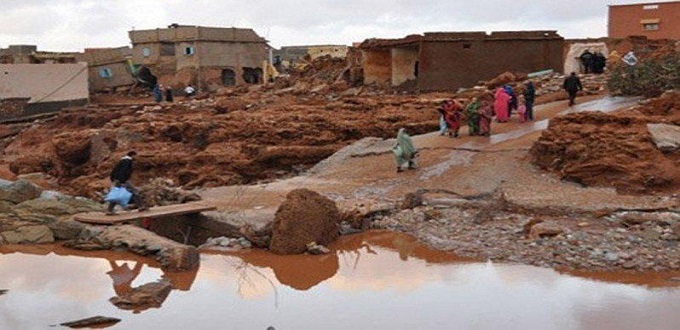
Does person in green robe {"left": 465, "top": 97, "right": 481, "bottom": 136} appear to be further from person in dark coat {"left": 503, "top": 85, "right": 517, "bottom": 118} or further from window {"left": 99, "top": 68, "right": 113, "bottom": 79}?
window {"left": 99, "top": 68, "right": 113, "bottom": 79}

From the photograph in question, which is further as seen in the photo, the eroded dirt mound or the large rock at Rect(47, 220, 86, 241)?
the eroded dirt mound

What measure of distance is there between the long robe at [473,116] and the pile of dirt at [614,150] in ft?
7.91

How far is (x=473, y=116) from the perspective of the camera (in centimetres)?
1805

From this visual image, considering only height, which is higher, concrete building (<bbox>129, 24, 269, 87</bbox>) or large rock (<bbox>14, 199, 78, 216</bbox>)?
concrete building (<bbox>129, 24, 269, 87</bbox>)

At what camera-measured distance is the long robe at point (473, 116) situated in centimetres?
1795

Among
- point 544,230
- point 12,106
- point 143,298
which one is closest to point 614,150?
point 544,230

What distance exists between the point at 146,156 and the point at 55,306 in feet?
32.8

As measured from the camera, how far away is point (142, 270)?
11484 mm

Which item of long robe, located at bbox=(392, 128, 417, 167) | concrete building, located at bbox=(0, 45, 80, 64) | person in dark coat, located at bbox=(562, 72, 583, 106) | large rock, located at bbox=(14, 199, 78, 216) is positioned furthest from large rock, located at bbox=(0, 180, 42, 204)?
concrete building, located at bbox=(0, 45, 80, 64)

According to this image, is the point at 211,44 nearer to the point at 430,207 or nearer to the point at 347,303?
the point at 430,207

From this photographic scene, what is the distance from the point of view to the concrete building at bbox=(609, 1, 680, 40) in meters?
37.5

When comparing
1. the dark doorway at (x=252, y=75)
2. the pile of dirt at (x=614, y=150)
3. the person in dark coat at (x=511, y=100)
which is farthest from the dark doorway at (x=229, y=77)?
the pile of dirt at (x=614, y=150)

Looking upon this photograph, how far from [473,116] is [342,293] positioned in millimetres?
8865

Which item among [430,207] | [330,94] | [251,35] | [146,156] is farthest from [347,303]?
[251,35]
